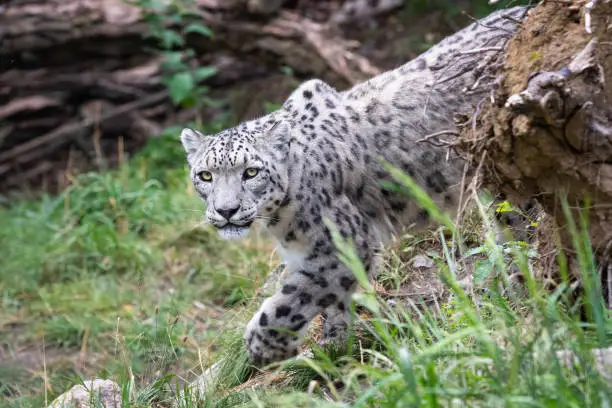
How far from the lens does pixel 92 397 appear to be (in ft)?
18.8

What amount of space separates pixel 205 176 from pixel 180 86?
22.0 ft

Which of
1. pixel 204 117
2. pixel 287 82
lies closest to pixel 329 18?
pixel 287 82

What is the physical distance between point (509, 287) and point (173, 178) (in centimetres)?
845

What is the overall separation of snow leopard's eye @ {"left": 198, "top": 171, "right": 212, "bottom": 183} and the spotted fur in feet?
0.04

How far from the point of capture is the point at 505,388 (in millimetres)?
3879

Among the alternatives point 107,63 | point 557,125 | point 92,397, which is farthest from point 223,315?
point 107,63

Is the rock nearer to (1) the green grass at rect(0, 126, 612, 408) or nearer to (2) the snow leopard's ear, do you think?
(1) the green grass at rect(0, 126, 612, 408)

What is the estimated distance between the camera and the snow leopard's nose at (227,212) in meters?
6.33

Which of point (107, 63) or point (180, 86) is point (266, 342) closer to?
point (180, 86)

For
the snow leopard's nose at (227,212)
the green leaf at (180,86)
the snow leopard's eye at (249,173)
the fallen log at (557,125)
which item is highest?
the fallen log at (557,125)

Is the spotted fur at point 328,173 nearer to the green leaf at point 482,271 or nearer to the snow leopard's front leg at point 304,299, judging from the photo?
the snow leopard's front leg at point 304,299

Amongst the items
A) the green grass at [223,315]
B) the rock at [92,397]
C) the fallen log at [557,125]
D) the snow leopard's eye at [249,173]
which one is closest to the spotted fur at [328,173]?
the snow leopard's eye at [249,173]

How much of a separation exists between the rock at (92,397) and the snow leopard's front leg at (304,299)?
111 cm

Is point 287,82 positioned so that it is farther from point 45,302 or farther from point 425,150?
point 425,150
